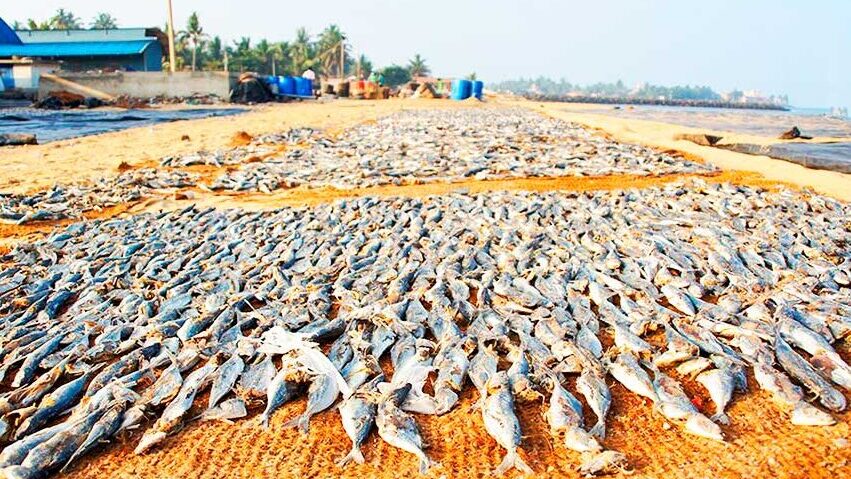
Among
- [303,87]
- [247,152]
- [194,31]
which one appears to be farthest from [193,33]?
[247,152]

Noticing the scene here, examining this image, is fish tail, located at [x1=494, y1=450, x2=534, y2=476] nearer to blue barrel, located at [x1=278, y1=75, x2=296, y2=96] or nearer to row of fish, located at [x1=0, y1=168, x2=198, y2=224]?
row of fish, located at [x1=0, y1=168, x2=198, y2=224]

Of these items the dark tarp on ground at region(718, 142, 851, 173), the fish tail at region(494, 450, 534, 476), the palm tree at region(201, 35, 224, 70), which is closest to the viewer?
the fish tail at region(494, 450, 534, 476)

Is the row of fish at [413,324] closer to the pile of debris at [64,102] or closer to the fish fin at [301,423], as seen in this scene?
the fish fin at [301,423]

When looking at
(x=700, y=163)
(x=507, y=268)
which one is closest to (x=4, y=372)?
(x=507, y=268)

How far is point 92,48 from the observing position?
1759 inches

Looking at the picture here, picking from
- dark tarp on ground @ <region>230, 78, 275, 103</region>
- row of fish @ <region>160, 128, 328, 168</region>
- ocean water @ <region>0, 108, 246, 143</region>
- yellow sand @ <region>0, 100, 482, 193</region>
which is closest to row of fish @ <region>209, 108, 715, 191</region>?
row of fish @ <region>160, 128, 328, 168</region>

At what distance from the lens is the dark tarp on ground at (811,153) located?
1311 centimetres

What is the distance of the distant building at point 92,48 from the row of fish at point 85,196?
37.8 meters

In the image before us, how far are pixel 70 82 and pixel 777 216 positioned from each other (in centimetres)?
3790

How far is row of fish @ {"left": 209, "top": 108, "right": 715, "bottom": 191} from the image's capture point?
11023 millimetres

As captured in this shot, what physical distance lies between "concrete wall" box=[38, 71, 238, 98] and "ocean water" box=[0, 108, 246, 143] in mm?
6327

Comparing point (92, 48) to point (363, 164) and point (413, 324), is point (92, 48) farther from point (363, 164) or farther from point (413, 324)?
point (413, 324)

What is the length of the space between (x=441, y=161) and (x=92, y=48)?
144 ft

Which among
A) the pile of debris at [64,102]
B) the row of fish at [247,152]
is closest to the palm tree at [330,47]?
the pile of debris at [64,102]
